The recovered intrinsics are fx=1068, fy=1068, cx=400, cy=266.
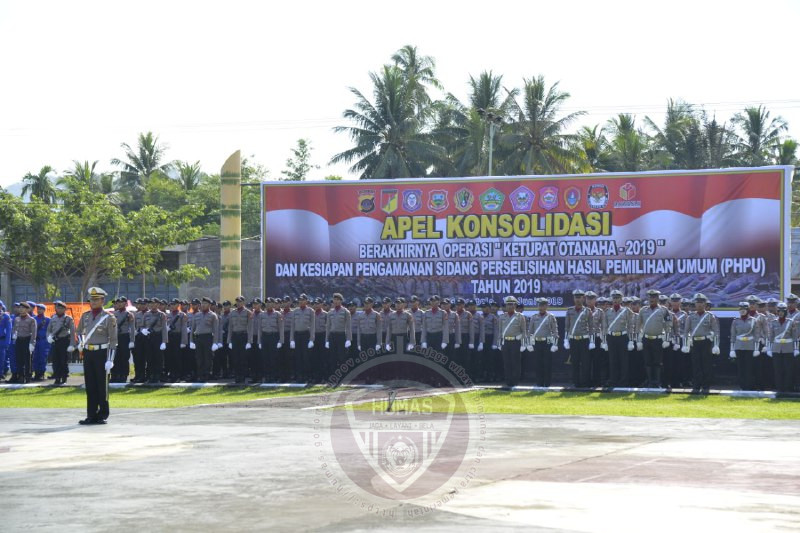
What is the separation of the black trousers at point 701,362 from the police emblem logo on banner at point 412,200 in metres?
7.39

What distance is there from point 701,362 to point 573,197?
17.1 feet

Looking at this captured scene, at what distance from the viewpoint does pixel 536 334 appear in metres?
21.6

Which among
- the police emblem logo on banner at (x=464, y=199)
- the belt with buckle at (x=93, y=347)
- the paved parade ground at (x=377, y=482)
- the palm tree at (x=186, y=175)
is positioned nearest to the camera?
the paved parade ground at (x=377, y=482)

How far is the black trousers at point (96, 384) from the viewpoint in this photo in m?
14.0

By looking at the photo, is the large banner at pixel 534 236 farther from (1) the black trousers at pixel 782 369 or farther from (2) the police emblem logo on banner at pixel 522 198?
(1) the black trousers at pixel 782 369

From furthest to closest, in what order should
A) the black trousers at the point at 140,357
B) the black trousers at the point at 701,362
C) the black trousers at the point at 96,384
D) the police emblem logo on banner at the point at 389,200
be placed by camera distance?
the police emblem logo on banner at the point at 389,200
the black trousers at the point at 140,357
the black trousers at the point at 701,362
the black trousers at the point at 96,384

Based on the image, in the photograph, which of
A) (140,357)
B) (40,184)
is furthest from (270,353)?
(40,184)

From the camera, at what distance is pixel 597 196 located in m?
23.7

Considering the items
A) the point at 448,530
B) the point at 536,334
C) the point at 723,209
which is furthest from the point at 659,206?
the point at 448,530

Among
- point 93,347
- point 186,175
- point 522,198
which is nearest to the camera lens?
point 93,347

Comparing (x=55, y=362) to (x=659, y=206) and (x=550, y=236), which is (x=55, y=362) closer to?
(x=550, y=236)

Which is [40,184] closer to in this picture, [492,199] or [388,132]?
[388,132]

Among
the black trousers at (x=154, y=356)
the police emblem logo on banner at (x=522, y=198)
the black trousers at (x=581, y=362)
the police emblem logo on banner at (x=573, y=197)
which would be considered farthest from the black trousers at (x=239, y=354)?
the police emblem logo on banner at (x=573, y=197)

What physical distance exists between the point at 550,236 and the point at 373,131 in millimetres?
26687
